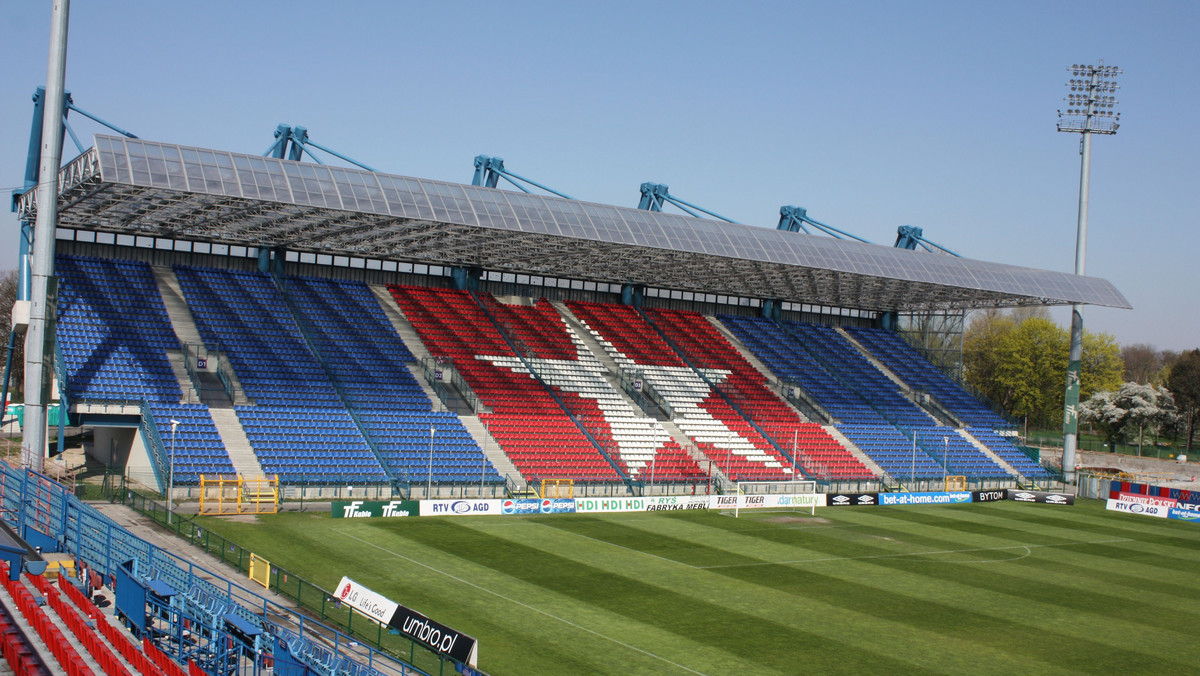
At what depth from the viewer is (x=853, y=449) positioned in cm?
5938

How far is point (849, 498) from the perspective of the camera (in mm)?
49625

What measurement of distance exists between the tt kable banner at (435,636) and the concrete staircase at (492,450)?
2416cm

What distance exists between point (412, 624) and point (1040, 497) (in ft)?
149

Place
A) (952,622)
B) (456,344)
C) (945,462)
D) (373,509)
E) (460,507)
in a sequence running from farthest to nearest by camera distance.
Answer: (945,462) → (456,344) → (460,507) → (373,509) → (952,622)

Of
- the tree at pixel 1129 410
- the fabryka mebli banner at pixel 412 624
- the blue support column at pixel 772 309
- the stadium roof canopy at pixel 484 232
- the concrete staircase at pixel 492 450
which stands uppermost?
the stadium roof canopy at pixel 484 232

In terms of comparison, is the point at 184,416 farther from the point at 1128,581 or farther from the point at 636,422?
the point at 1128,581

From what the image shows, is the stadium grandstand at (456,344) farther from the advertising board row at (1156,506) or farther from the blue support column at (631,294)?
the advertising board row at (1156,506)

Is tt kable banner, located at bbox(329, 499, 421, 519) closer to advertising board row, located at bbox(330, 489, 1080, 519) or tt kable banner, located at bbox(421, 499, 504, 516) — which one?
advertising board row, located at bbox(330, 489, 1080, 519)

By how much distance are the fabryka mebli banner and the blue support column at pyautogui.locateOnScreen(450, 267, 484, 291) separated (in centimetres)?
4013

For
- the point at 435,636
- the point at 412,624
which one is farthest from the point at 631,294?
the point at 435,636

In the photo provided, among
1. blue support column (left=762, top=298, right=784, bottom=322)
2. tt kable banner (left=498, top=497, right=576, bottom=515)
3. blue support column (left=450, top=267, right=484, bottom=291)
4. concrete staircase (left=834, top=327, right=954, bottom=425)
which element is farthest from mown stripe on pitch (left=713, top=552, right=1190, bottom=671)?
blue support column (left=762, top=298, right=784, bottom=322)

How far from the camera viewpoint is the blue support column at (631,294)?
225ft

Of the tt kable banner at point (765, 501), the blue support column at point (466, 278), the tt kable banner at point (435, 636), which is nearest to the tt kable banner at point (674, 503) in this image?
the tt kable banner at point (765, 501)

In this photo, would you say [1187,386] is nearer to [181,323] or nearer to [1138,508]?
[1138,508]
